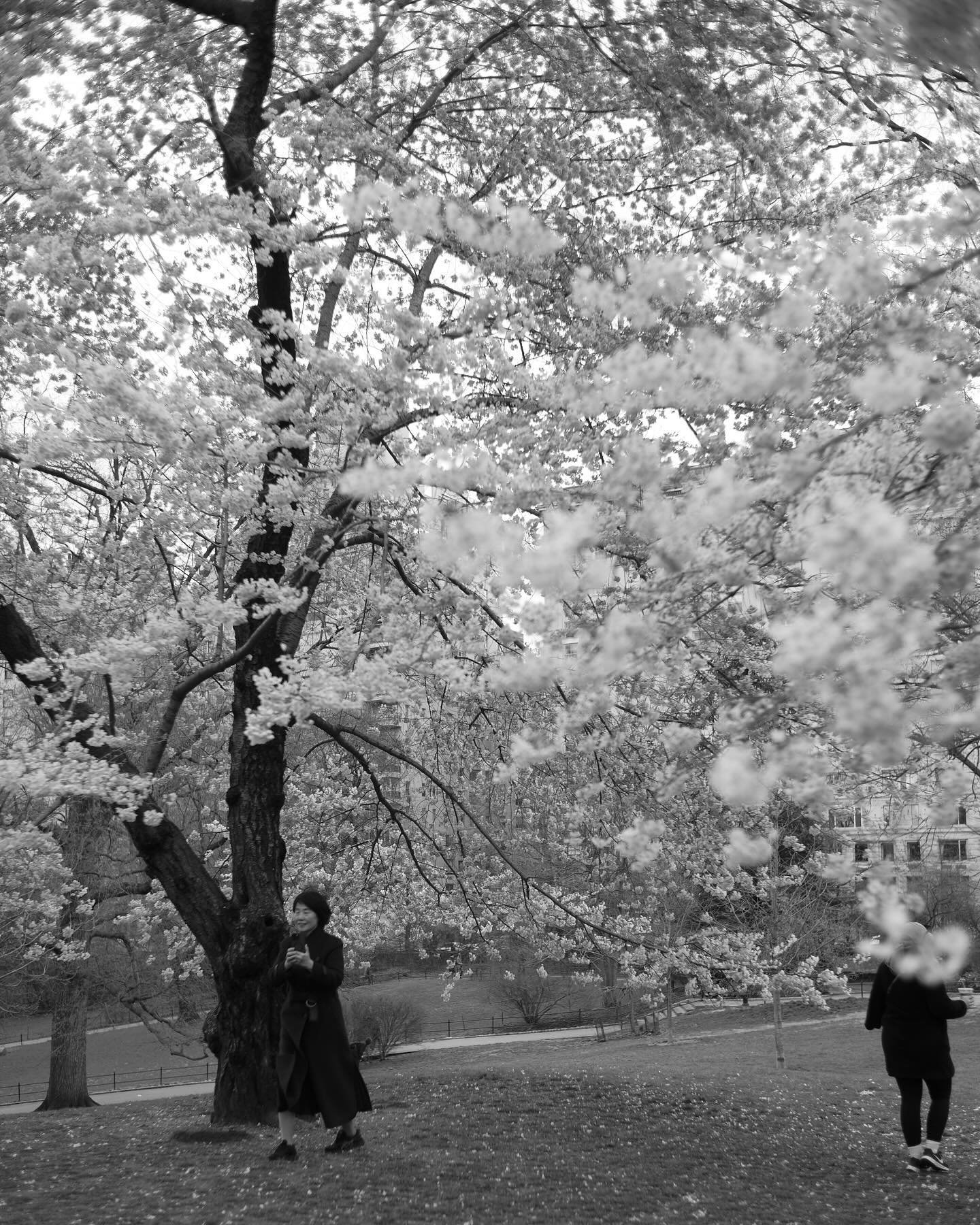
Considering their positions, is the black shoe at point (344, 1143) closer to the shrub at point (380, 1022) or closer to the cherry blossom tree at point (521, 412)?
the cherry blossom tree at point (521, 412)

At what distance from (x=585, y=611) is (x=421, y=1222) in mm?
3125

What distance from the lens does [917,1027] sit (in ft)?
20.2

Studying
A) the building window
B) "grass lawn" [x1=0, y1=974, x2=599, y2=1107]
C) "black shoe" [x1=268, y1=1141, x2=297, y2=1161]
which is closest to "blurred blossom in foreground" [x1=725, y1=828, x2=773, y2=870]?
"black shoe" [x1=268, y1=1141, x2=297, y2=1161]

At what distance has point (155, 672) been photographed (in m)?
12.8

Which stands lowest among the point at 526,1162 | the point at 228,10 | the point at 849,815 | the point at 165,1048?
the point at 165,1048

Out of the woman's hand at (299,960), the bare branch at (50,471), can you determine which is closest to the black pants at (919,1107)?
the woman's hand at (299,960)

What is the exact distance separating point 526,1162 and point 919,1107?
2.33 m

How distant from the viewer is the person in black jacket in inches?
239

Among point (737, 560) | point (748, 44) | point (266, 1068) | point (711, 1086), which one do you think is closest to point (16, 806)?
point (266, 1068)

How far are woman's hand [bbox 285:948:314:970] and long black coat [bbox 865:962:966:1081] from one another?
3193 mm

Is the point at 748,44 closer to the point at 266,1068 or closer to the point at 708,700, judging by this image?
the point at 708,700

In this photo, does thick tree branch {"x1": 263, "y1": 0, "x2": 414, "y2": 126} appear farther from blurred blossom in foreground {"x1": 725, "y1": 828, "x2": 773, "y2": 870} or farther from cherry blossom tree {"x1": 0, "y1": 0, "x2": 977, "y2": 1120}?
blurred blossom in foreground {"x1": 725, "y1": 828, "x2": 773, "y2": 870}

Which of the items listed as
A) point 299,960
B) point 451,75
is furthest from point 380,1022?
point 451,75

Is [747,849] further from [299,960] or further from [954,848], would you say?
[954,848]
